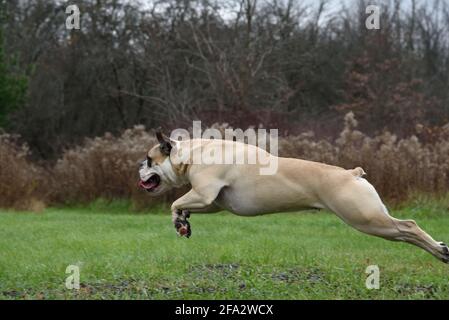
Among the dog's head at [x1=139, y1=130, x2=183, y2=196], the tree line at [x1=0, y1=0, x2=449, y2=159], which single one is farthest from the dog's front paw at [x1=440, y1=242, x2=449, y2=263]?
the tree line at [x1=0, y1=0, x2=449, y2=159]

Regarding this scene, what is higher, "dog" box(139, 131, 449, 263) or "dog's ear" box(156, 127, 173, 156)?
"dog's ear" box(156, 127, 173, 156)

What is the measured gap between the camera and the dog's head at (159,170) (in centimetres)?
805

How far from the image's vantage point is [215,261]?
912 centimetres

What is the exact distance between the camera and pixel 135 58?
1527 inches

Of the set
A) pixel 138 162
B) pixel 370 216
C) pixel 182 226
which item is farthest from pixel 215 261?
pixel 138 162

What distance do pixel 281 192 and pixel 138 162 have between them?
1304 cm

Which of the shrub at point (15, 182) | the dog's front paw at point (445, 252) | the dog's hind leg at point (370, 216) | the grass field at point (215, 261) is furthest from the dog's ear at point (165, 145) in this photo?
the shrub at point (15, 182)

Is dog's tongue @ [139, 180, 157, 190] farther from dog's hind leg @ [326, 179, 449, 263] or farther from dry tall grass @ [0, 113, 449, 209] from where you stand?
dry tall grass @ [0, 113, 449, 209]

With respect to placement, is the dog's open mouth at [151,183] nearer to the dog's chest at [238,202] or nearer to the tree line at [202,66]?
the dog's chest at [238,202]

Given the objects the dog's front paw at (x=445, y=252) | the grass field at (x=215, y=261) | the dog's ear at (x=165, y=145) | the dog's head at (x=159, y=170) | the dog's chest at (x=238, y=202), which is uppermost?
the dog's ear at (x=165, y=145)

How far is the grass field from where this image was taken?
7.02m

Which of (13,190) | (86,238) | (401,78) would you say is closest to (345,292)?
(86,238)

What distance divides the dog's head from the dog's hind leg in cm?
177

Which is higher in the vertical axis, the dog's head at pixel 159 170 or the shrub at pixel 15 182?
the dog's head at pixel 159 170
